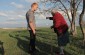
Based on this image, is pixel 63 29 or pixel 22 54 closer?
pixel 63 29

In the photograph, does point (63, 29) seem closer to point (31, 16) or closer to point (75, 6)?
point (31, 16)

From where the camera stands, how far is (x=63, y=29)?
13.7 meters

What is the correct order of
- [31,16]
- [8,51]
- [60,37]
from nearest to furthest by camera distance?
[60,37]
[31,16]
[8,51]

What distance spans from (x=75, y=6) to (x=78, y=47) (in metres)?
14.1

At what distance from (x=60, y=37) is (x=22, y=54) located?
3168 mm

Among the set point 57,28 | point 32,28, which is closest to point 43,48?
point 32,28

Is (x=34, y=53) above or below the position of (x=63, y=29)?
below

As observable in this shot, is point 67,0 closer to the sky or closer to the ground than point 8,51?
closer to the sky

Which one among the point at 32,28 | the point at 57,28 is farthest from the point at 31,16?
the point at 57,28

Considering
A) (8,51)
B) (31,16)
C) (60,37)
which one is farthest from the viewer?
(8,51)

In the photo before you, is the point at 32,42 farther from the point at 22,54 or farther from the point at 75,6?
the point at 75,6

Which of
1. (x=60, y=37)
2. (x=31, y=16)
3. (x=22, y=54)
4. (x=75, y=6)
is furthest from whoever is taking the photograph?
(x=75, y=6)

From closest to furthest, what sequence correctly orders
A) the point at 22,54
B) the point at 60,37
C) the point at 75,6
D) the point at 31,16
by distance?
the point at 60,37, the point at 31,16, the point at 22,54, the point at 75,6

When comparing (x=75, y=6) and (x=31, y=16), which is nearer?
(x=31, y=16)
